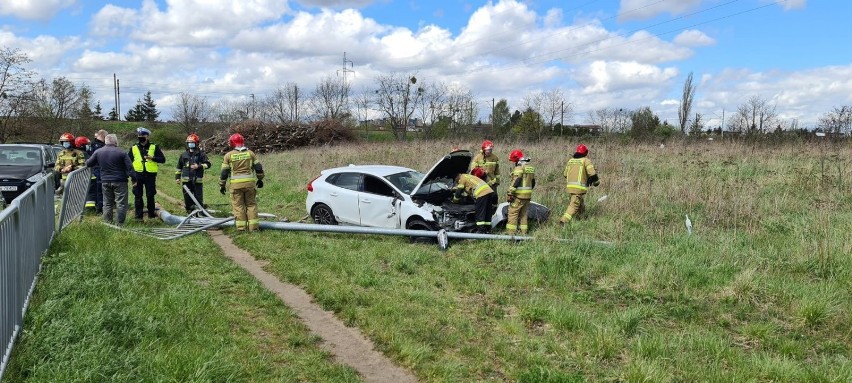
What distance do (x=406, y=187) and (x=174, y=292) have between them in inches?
194

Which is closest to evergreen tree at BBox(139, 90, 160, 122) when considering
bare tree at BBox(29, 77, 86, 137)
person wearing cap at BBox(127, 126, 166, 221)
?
bare tree at BBox(29, 77, 86, 137)

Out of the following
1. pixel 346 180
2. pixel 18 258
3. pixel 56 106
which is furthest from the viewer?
pixel 56 106

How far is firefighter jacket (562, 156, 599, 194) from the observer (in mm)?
10078

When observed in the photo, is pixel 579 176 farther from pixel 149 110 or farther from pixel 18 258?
pixel 149 110

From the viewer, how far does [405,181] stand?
9.99m

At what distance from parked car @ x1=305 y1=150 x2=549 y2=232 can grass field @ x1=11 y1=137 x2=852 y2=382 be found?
680mm

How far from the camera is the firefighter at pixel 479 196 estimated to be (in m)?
9.04

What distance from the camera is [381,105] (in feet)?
146

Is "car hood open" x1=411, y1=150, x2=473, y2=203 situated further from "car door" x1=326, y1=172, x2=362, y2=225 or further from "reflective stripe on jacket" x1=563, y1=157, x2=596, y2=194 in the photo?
"reflective stripe on jacket" x1=563, y1=157, x2=596, y2=194

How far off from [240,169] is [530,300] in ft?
20.2

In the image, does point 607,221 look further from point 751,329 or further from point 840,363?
point 840,363

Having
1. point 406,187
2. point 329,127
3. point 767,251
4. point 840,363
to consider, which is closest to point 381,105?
point 329,127

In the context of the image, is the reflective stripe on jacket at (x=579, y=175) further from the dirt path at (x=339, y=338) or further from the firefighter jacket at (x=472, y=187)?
the dirt path at (x=339, y=338)

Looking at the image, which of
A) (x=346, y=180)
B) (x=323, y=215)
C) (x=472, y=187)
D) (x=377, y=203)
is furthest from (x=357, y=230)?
(x=472, y=187)
